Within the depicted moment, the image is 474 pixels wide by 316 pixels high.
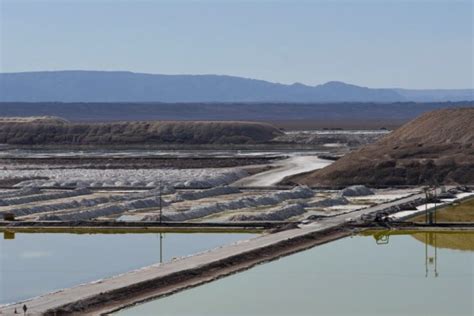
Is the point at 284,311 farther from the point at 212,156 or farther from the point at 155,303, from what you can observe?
the point at 212,156

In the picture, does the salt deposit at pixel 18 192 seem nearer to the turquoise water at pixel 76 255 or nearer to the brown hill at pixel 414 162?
the brown hill at pixel 414 162

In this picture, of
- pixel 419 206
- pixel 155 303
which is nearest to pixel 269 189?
pixel 419 206

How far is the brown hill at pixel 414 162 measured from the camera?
69812 mm

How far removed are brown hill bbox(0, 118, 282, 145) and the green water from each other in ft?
318

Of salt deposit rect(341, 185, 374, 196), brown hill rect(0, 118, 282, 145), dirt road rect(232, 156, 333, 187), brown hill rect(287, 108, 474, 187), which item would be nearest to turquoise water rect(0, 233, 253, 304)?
salt deposit rect(341, 185, 374, 196)

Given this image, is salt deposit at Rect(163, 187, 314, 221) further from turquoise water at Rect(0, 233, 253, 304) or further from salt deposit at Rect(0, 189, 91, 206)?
salt deposit at Rect(0, 189, 91, 206)

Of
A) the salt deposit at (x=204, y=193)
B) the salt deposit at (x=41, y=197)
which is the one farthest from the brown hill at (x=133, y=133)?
the salt deposit at (x=204, y=193)

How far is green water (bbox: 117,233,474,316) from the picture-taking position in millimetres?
28078

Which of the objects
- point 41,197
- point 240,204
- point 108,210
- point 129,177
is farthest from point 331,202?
point 129,177

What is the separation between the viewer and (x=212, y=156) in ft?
327

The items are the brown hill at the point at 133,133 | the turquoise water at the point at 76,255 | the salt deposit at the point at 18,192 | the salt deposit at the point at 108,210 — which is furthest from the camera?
the brown hill at the point at 133,133

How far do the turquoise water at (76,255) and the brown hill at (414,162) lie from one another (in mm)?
27304

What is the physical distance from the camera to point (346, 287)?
102 feet

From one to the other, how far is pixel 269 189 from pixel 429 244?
25794 millimetres
